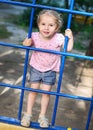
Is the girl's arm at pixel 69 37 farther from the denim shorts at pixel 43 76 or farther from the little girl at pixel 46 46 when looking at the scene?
the denim shorts at pixel 43 76

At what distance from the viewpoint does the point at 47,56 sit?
9.24 feet

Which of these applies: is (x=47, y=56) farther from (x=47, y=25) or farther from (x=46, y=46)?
(x=47, y=25)

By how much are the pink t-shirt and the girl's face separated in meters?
0.09

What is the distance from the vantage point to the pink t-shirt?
2.79 meters

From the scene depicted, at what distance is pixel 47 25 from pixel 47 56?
0.86ft

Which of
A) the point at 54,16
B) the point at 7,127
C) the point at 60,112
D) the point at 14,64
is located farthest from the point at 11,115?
the point at 14,64

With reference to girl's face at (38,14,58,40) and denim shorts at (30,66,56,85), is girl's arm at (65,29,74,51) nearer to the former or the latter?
girl's face at (38,14,58,40)

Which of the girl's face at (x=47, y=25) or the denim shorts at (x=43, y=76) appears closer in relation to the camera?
the girl's face at (x=47, y=25)

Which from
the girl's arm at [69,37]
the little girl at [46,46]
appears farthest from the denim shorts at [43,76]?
the girl's arm at [69,37]

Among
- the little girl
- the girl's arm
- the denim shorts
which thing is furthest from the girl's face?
the denim shorts

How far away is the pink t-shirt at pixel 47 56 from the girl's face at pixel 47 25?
9 centimetres

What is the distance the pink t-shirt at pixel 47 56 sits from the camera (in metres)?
2.79

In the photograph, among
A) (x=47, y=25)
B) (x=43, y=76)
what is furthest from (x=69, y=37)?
(x=43, y=76)

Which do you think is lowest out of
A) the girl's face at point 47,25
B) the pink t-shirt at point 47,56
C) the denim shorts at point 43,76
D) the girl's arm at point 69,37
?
the denim shorts at point 43,76
